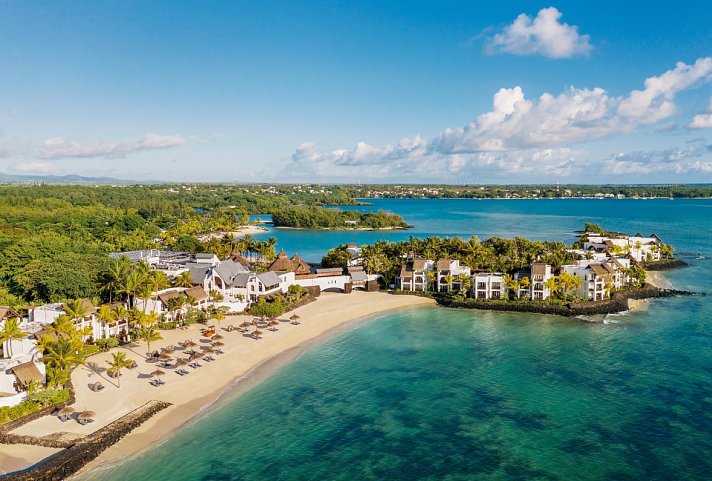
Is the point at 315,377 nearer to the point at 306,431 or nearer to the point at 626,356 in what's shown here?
the point at 306,431

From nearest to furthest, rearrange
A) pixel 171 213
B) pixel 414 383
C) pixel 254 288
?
pixel 414 383 < pixel 254 288 < pixel 171 213

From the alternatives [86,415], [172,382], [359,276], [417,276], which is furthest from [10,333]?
[417,276]

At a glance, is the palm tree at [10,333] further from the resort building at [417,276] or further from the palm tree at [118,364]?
the resort building at [417,276]

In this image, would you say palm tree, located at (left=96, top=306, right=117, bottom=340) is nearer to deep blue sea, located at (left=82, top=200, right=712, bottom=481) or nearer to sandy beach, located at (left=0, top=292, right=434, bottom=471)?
sandy beach, located at (left=0, top=292, right=434, bottom=471)

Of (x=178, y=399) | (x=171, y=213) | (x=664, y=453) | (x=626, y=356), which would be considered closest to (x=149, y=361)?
(x=178, y=399)

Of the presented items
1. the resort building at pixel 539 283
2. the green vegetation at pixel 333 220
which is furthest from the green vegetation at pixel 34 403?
the green vegetation at pixel 333 220

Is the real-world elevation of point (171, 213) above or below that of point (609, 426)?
above

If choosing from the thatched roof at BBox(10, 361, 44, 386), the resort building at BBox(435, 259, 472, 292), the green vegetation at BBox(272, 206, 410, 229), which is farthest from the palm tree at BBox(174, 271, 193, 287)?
the green vegetation at BBox(272, 206, 410, 229)

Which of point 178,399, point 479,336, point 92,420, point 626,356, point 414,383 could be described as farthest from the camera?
point 479,336
